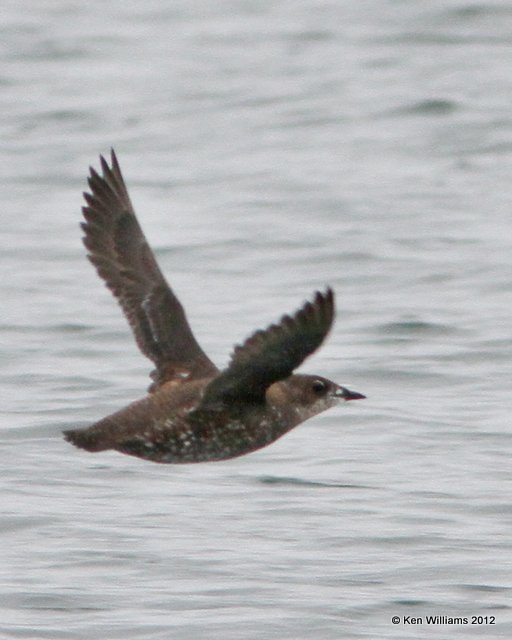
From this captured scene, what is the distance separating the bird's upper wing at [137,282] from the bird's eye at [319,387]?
19.0 inches

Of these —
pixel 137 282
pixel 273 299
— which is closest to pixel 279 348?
pixel 137 282

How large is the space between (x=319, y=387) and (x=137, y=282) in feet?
3.53

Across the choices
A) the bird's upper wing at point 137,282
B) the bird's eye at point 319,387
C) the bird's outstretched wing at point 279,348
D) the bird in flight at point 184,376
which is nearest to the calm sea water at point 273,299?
the bird in flight at point 184,376

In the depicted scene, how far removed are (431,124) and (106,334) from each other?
324 inches

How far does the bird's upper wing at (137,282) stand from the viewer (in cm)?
973

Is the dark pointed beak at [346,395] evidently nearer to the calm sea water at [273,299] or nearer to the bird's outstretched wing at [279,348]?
the bird's outstretched wing at [279,348]

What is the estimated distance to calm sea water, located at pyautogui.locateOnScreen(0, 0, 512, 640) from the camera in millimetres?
10016

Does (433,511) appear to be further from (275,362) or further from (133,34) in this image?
(133,34)

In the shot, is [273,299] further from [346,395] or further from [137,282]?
[346,395]

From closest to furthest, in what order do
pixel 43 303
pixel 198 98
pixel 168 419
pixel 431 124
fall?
pixel 168 419
pixel 43 303
pixel 431 124
pixel 198 98

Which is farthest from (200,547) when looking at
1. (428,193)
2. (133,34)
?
(133,34)

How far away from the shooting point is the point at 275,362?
8586 mm

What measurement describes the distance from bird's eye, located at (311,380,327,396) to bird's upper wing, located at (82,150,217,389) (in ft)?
1.58

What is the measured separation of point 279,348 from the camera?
845 centimetres
